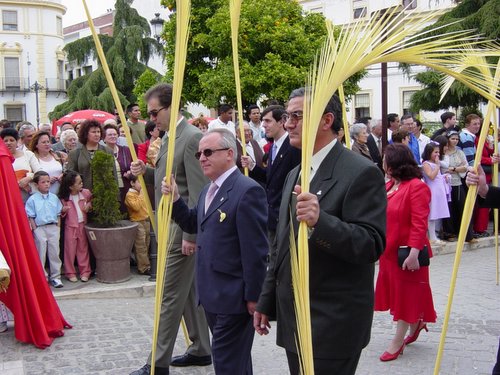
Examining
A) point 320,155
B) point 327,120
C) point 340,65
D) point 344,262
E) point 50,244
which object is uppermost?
point 340,65

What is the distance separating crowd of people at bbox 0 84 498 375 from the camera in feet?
10.1

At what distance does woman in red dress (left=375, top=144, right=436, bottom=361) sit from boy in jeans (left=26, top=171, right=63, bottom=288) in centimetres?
424

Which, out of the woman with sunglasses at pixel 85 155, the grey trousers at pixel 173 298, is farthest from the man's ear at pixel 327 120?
the woman with sunglasses at pixel 85 155

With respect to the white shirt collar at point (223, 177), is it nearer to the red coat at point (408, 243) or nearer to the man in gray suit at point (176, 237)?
the man in gray suit at point (176, 237)

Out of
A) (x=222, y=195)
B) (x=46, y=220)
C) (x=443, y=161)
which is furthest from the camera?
(x=443, y=161)

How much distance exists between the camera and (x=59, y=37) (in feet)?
217

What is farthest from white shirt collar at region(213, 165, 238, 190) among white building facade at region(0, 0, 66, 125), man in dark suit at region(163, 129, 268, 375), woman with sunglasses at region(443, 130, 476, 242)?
white building facade at region(0, 0, 66, 125)

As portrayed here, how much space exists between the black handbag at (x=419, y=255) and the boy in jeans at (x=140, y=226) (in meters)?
4.17

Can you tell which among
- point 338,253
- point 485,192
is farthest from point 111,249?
point 338,253

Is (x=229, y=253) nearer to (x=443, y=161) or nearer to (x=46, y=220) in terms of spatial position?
(x=46, y=220)

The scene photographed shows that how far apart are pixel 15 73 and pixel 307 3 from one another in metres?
33.6

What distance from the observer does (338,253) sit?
2.90 metres

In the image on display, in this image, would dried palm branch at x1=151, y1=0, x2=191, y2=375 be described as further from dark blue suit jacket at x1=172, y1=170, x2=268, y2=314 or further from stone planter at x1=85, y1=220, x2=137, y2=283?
stone planter at x1=85, y1=220, x2=137, y2=283

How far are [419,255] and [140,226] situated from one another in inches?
173
